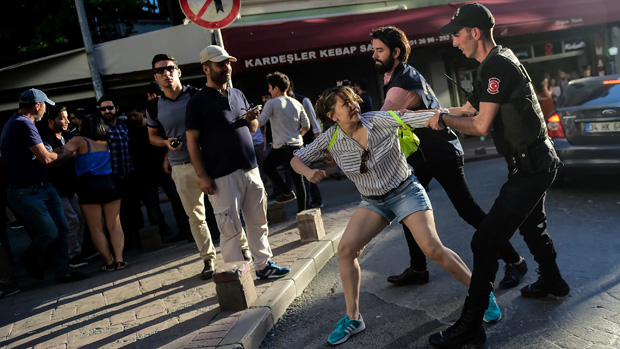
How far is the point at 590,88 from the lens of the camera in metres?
6.79

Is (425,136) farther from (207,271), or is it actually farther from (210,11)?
(210,11)

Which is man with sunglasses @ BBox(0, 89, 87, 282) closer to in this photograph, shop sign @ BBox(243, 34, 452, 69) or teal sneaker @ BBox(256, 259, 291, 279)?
teal sneaker @ BBox(256, 259, 291, 279)

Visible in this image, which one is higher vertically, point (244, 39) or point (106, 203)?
point (244, 39)

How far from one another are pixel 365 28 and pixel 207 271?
31.2 ft

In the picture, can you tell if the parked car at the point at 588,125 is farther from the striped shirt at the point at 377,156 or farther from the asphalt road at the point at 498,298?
the striped shirt at the point at 377,156

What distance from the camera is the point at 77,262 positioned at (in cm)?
686

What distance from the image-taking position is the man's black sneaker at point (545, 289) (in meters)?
3.78

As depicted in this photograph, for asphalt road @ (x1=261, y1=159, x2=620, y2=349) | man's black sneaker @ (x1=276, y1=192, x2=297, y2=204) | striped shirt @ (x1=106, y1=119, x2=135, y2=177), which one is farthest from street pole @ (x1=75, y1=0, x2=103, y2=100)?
asphalt road @ (x1=261, y1=159, x2=620, y2=349)

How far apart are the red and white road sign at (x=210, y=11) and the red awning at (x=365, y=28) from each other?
6139 mm

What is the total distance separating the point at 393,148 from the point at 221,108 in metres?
1.71

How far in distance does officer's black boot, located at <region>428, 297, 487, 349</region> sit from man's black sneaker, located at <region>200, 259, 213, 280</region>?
2651 millimetres

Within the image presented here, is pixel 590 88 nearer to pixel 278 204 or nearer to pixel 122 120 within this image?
pixel 278 204

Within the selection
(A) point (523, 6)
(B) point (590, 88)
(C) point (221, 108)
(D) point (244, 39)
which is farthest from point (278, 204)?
(A) point (523, 6)

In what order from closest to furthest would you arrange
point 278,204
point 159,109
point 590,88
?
point 159,109 < point 590,88 < point 278,204
